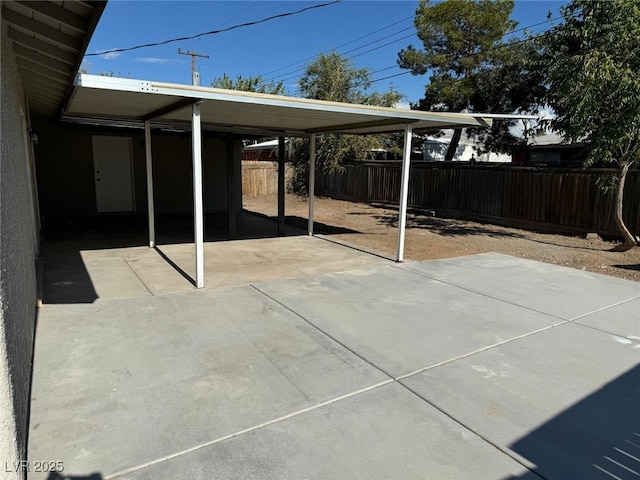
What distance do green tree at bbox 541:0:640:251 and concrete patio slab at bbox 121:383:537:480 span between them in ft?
23.5

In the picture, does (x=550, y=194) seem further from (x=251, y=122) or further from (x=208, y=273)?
(x=208, y=273)

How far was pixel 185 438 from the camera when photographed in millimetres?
2521

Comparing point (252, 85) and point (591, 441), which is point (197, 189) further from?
point (252, 85)

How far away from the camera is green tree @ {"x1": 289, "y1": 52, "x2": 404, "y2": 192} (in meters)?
17.8

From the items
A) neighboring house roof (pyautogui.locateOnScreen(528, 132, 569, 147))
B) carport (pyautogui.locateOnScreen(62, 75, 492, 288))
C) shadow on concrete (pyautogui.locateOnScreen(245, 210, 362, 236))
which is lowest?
shadow on concrete (pyautogui.locateOnScreen(245, 210, 362, 236))

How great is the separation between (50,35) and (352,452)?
13.0 feet

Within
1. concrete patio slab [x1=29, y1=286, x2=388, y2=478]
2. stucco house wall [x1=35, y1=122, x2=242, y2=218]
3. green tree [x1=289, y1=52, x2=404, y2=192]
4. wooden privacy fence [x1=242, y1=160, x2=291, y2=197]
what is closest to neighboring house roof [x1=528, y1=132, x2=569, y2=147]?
green tree [x1=289, y1=52, x2=404, y2=192]

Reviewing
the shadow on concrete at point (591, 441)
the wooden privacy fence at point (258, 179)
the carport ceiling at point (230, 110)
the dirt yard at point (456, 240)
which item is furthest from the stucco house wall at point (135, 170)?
the shadow on concrete at point (591, 441)

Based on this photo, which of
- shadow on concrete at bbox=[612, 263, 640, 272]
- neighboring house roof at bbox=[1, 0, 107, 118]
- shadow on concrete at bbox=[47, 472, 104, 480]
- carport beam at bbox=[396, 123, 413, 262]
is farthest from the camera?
shadow on concrete at bbox=[612, 263, 640, 272]

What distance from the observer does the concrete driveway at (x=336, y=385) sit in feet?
7.85

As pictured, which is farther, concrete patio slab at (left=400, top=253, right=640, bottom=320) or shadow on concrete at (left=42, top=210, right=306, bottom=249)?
shadow on concrete at (left=42, top=210, right=306, bottom=249)

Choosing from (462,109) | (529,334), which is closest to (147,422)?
(529,334)

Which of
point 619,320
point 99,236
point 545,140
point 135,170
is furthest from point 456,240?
point 545,140

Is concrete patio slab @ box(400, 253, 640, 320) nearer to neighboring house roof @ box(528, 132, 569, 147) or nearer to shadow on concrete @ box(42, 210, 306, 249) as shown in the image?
shadow on concrete @ box(42, 210, 306, 249)
